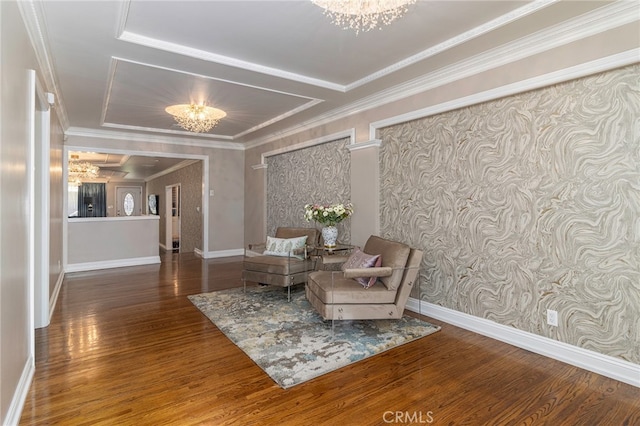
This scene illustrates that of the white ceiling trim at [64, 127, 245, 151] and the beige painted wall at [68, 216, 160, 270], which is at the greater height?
the white ceiling trim at [64, 127, 245, 151]

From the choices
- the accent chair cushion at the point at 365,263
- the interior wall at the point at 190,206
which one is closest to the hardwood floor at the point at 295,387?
the accent chair cushion at the point at 365,263

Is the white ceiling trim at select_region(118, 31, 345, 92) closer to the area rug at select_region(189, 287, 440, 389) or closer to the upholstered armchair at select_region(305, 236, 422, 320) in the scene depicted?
the upholstered armchair at select_region(305, 236, 422, 320)

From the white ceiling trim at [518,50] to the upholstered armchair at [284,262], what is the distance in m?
1.97

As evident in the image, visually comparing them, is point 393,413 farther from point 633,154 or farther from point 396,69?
point 396,69

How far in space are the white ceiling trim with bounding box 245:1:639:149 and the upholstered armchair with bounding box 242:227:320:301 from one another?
1.97m

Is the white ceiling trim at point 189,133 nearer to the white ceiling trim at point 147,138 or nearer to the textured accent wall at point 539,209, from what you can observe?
the white ceiling trim at point 147,138

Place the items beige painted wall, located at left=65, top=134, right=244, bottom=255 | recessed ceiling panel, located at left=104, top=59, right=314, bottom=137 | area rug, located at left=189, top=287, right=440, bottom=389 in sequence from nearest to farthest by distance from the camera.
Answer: area rug, located at left=189, top=287, right=440, bottom=389 → recessed ceiling panel, located at left=104, top=59, right=314, bottom=137 → beige painted wall, located at left=65, top=134, right=244, bottom=255

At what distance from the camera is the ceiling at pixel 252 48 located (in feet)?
8.05

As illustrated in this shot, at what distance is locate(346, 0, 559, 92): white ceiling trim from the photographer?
2.40 meters

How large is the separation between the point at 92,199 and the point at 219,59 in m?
12.7

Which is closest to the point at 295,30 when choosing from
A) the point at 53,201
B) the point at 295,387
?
the point at 295,387

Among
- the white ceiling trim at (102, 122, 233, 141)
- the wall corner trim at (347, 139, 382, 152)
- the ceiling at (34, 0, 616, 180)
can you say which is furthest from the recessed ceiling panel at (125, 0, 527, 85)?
A: the white ceiling trim at (102, 122, 233, 141)

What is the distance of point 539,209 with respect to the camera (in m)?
2.83

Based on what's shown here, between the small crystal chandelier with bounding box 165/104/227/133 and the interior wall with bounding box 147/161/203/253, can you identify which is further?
the interior wall with bounding box 147/161/203/253
